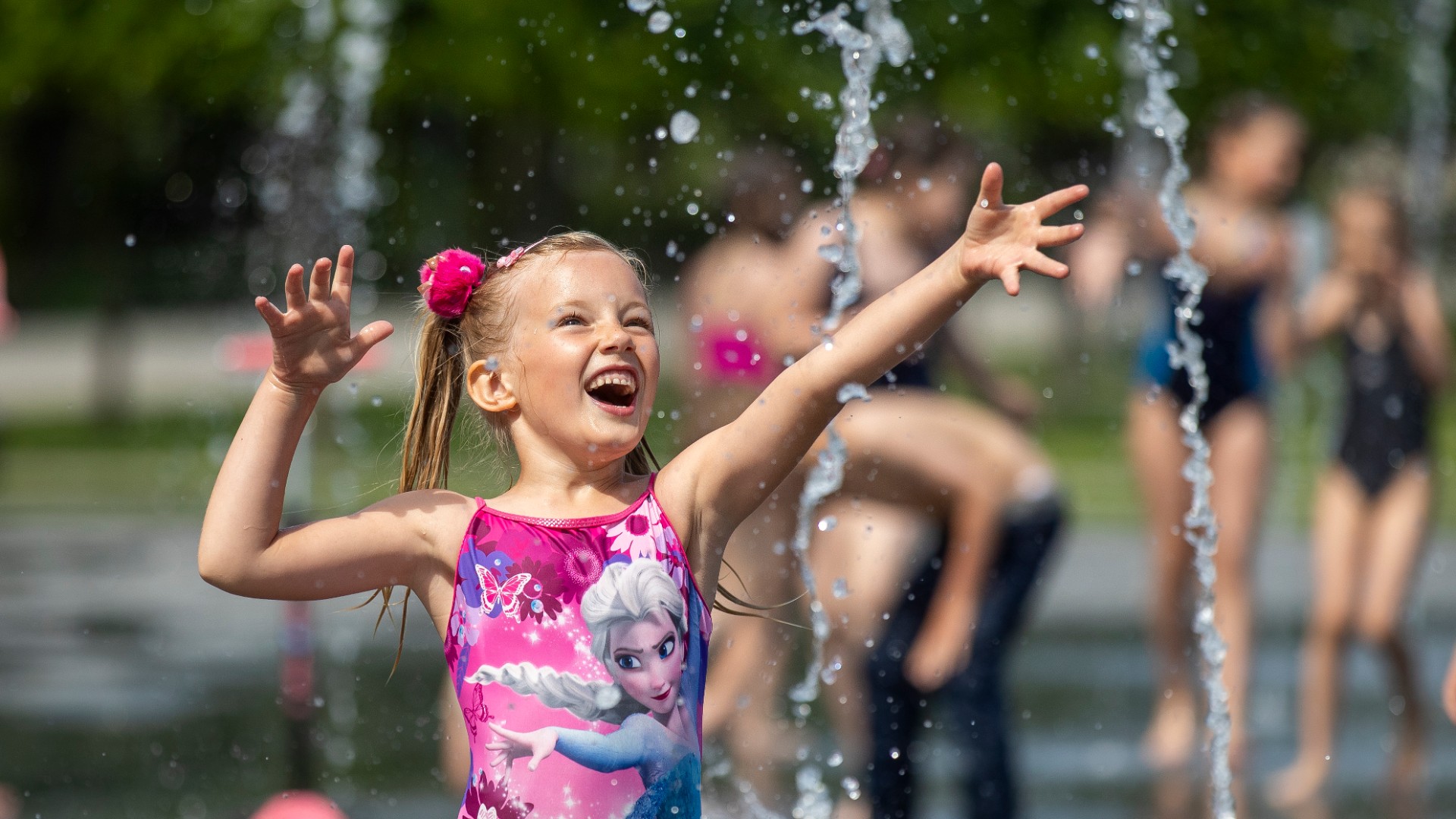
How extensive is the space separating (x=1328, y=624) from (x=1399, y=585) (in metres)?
0.30

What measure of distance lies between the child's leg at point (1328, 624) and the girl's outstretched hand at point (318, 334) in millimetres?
3313

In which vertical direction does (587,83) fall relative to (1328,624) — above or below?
above

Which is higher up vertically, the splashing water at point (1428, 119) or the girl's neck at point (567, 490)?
the splashing water at point (1428, 119)

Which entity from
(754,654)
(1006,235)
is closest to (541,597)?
(1006,235)

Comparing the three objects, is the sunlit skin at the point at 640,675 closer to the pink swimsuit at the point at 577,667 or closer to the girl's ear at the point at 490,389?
the pink swimsuit at the point at 577,667

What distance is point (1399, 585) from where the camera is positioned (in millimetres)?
5457

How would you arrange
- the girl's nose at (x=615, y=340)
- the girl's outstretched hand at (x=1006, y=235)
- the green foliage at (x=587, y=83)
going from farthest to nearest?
the green foliage at (x=587, y=83) → the girl's nose at (x=615, y=340) → the girl's outstretched hand at (x=1006, y=235)

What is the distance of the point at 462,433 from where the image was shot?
2.78 metres

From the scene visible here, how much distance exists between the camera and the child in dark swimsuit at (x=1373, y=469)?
5285 millimetres

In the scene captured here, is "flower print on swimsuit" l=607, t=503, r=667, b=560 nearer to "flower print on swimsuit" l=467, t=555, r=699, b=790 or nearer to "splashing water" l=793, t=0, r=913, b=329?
"flower print on swimsuit" l=467, t=555, r=699, b=790

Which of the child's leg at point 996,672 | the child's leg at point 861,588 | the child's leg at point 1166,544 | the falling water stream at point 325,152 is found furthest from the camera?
the falling water stream at point 325,152

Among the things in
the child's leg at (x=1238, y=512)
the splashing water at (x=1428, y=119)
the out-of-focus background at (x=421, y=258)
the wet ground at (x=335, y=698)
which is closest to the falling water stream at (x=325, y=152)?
the out-of-focus background at (x=421, y=258)

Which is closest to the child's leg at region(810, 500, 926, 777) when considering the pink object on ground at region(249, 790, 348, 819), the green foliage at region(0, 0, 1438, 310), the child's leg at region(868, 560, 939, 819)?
the child's leg at region(868, 560, 939, 819)

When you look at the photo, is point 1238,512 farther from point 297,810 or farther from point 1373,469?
point 297,810
